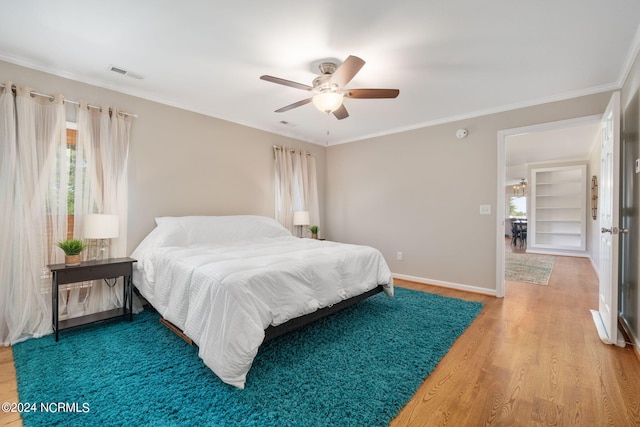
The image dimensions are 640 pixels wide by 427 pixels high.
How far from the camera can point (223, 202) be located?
4.20 meters

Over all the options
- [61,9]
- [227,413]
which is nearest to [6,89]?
[61,9]

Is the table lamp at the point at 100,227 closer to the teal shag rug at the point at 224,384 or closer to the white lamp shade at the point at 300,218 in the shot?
the teal shag rug at the point at 224,384

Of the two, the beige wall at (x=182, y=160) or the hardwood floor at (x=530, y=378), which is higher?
the beige wall at (x=182, y=160)

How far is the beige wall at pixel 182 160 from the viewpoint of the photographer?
10.2 feet

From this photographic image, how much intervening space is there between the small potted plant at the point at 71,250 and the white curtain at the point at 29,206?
23 centimetres

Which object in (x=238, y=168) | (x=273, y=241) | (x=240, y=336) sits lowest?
(x=240, y=336)

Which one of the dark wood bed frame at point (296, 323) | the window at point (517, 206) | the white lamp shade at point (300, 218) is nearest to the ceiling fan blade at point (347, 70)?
the dark wood bed frame at point (296, 323)

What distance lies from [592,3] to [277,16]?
80.9 inches

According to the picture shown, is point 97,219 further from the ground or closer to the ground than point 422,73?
closer to the ground

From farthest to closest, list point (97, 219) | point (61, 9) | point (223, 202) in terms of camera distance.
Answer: point (223, 202) → point (97, 219) → point (61, 9)

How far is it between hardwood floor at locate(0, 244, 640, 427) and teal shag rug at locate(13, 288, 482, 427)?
11 centimetres

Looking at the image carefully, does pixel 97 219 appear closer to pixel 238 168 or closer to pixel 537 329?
pixel 238 168

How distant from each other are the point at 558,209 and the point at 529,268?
11.0 ft

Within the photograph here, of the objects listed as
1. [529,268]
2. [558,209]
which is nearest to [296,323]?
[529,268]
